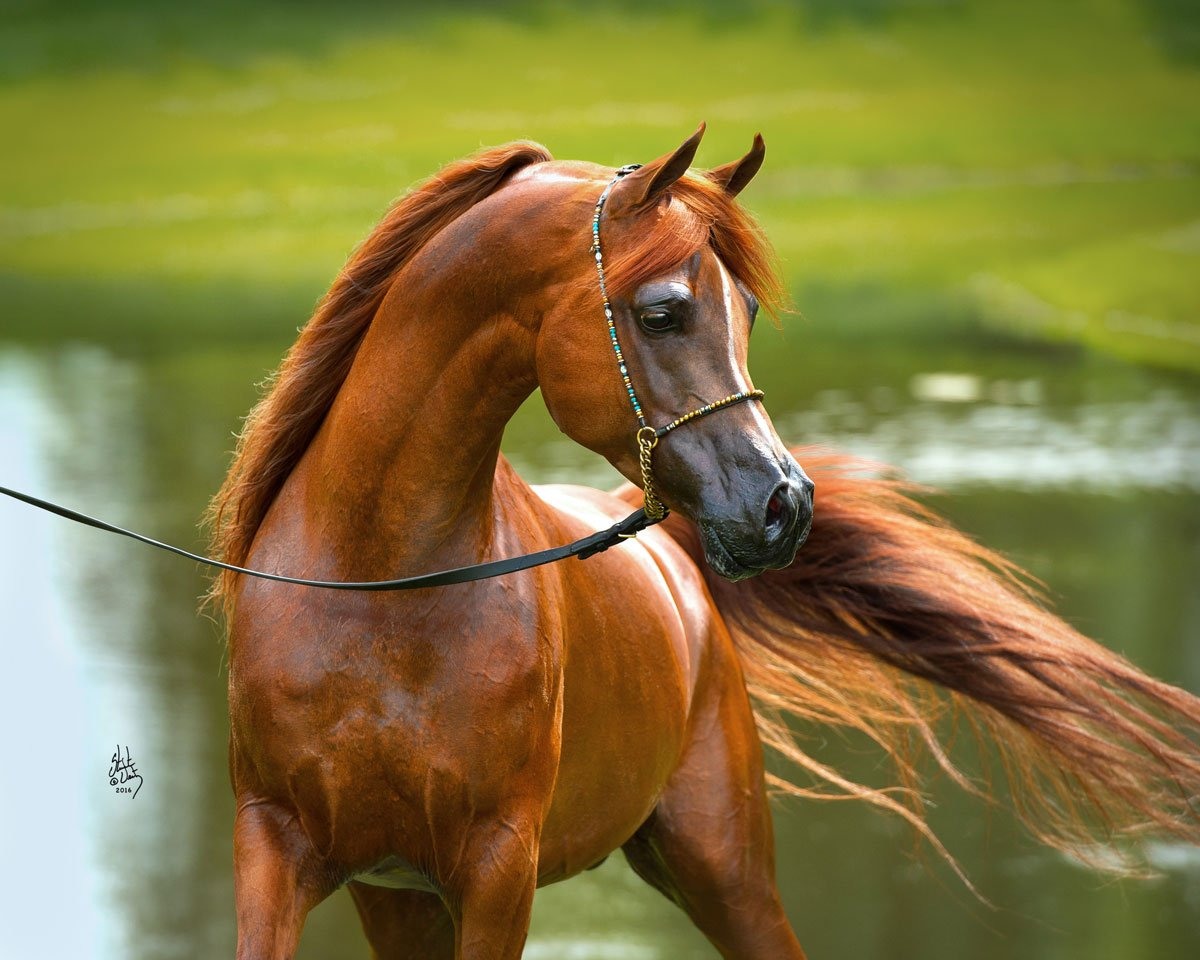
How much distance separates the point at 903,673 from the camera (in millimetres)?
3475

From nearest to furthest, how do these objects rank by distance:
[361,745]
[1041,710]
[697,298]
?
[697,298]
[361,745]
[1041,710]

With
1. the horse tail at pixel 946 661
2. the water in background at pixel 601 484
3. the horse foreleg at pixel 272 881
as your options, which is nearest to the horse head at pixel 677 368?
the horse foreleg at pixel 272 881

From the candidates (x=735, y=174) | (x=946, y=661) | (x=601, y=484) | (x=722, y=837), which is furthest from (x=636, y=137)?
(x=735, y=174)

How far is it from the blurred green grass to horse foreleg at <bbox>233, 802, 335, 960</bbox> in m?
7.05

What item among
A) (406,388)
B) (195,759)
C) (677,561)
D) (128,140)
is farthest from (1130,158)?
(406,388)

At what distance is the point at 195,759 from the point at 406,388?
3.15 meters

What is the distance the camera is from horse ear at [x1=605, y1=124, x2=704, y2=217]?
6.91 ft

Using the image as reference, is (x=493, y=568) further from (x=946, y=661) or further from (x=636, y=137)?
(x=636, y=137)

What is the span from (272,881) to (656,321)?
2.94 feet

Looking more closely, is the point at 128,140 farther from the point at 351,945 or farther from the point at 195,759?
the point at 351,945

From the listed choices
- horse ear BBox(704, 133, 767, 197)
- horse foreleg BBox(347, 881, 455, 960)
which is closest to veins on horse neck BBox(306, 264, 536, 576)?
horse ear BBox(704, 133, 767, 197)

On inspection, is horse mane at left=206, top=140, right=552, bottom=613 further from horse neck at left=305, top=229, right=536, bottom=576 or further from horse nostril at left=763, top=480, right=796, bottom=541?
horse nostril at left=763, top=480, right=796, bottom=541

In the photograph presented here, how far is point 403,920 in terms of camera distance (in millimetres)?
2857

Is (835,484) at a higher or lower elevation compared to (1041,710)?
higher
